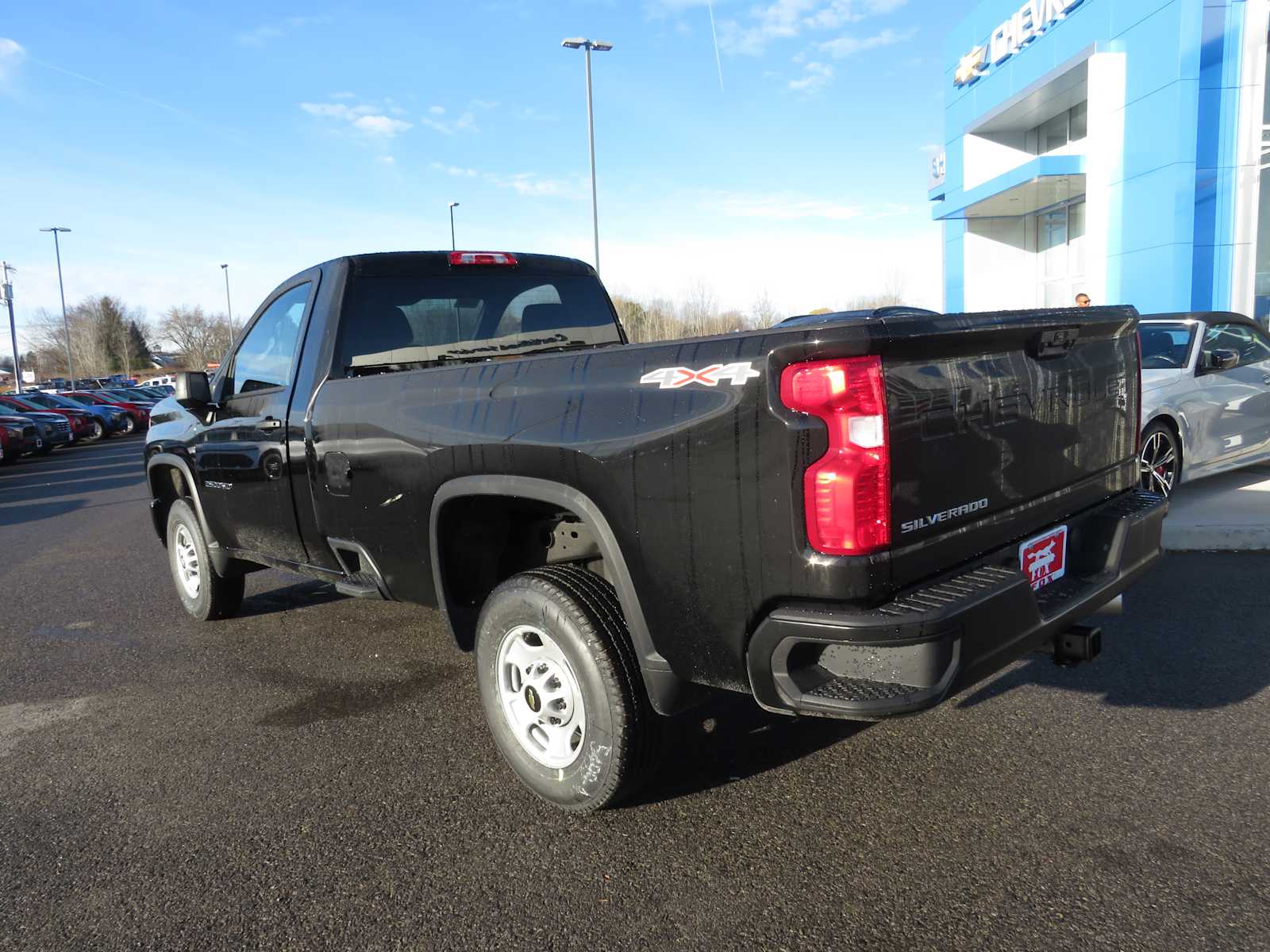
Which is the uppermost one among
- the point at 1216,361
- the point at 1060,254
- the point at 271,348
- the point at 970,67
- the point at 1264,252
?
the point at 970,67

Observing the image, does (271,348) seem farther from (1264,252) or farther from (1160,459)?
(1264,252)

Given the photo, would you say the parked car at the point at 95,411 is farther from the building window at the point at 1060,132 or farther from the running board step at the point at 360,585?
the building window at the point at 1060,132

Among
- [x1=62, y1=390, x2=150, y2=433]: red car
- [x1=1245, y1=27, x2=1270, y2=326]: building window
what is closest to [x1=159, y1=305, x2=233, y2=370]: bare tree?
[x1=62, y1=390, x2=150, y2=433]: red car

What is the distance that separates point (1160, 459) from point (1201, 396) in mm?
655

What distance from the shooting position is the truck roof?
14.0 ft

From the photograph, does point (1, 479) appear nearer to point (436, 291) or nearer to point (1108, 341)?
point (436, 291)

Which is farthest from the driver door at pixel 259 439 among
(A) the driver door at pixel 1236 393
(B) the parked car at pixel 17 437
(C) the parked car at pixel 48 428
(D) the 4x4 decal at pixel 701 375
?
(C) the parked car at pixel 48 428

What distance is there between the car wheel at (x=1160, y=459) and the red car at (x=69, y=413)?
25769mm

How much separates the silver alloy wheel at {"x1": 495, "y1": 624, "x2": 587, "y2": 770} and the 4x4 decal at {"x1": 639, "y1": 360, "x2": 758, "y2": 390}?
98 centimetres

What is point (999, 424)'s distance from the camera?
2756 mm

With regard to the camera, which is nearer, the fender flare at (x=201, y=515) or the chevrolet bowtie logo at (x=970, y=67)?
the fender flare at (x=201, y=515)

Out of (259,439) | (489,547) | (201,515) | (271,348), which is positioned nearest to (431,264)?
(271,348)

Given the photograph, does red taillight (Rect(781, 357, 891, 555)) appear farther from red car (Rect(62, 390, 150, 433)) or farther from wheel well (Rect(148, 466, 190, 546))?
red car (Rect(62, 390, 150, 433))

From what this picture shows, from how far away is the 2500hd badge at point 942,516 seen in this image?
2.43 m
